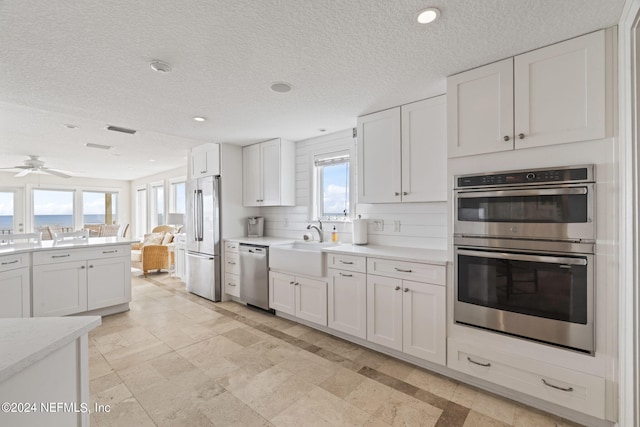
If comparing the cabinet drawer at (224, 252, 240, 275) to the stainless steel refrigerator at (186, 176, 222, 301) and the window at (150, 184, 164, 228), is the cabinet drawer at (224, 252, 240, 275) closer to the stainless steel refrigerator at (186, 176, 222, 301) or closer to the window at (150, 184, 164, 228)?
the stainless steel refrigerator at (186, 176, 222, 301)

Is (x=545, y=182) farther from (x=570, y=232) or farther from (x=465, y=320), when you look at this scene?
(x=465, y=320)

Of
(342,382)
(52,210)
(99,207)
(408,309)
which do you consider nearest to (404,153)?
(408,309)

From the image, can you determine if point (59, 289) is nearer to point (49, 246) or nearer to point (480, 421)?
point (49, 246)

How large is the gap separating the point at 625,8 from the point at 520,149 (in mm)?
796

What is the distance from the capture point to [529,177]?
72.9 inches

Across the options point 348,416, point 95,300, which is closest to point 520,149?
point 348,416

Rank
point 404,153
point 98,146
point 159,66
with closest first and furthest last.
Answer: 1. point 159,66
2. point 404,153
3. point 98,146

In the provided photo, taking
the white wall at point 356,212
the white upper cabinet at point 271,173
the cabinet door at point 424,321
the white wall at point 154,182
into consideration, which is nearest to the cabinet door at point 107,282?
the white upper cabinet at point 271,173

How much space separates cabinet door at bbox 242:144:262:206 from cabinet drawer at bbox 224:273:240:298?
3.69 feet

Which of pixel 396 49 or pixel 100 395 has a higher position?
pixel 396 49

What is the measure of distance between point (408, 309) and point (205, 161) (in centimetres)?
369

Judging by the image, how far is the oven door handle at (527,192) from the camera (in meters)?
1.71

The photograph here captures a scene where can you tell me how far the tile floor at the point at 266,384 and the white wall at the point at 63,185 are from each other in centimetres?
727

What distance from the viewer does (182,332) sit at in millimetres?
3137
